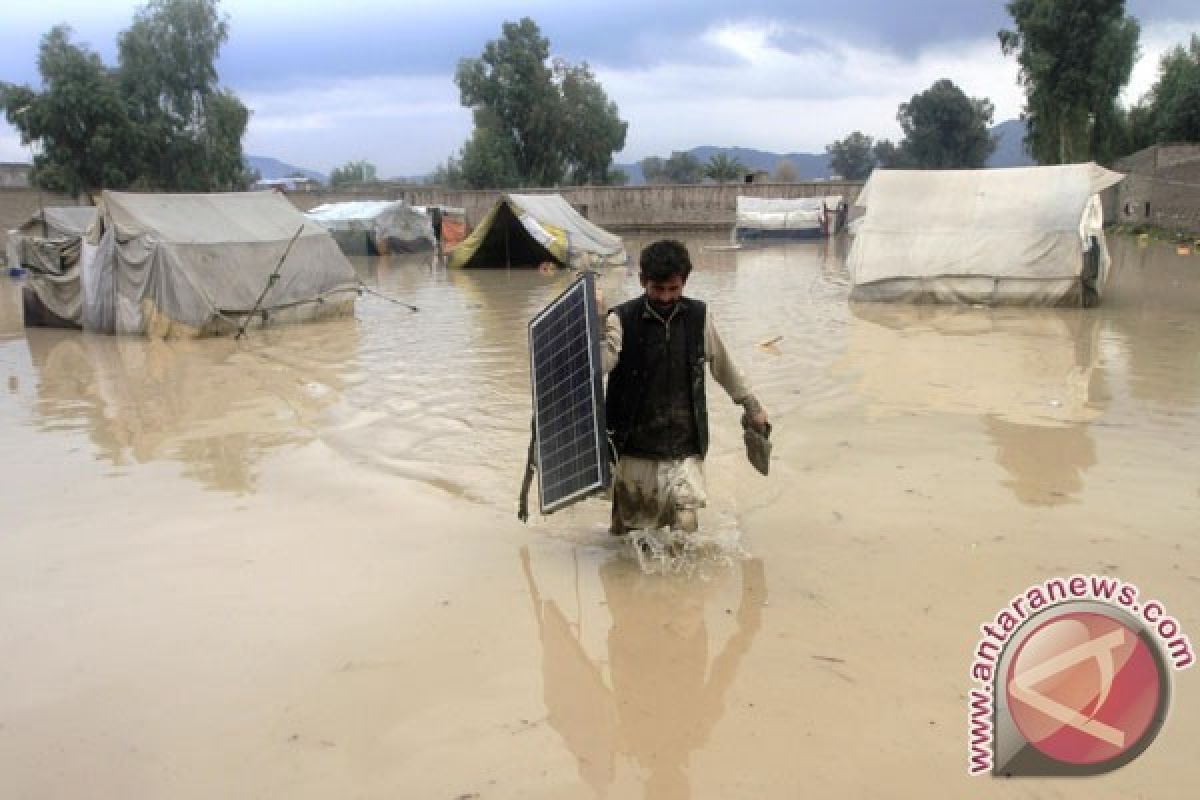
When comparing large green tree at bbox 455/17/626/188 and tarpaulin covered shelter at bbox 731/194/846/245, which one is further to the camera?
large green tree at bbox 455/17/626/188

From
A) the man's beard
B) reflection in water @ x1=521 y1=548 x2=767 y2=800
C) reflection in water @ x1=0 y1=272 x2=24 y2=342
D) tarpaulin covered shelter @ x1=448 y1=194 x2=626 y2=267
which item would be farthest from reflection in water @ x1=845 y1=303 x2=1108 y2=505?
reflection in water @ x1=0 y1=272 x2=24 y2=342

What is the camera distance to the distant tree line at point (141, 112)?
28812 millimetres

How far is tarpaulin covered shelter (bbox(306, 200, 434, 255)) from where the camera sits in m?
28.2

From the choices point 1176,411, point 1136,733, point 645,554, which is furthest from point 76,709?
point 1176,411

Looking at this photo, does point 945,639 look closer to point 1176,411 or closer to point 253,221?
point 1176,411

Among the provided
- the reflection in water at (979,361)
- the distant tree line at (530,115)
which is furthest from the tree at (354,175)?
the reflection in water at (979,361)

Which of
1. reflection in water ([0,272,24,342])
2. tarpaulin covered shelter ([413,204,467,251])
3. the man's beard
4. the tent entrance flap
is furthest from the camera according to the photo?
tarpaulin covered shelter ([413,204,467,251])

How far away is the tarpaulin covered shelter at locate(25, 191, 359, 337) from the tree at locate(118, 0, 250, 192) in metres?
21.3

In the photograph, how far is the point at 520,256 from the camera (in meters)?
22.0

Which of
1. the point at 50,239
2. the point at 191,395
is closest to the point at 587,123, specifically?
the point at 50,239

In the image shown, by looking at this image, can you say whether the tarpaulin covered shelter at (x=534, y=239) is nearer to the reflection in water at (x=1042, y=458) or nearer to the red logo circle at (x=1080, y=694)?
the reflection in water at (x=1042, y=458)

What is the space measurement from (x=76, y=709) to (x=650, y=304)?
7.95 feet

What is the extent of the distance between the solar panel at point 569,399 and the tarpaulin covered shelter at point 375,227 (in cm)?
2535

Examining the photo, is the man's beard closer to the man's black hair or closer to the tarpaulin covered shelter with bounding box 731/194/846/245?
the man's black hair
